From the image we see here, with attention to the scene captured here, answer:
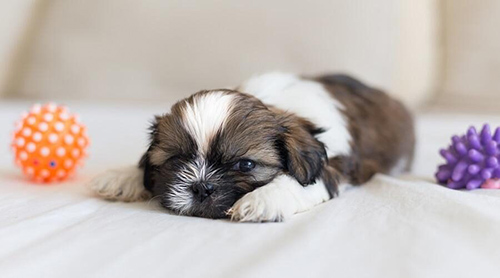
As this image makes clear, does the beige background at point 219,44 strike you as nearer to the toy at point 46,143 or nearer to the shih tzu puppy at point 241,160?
the shih tzu puppy at point 241,160

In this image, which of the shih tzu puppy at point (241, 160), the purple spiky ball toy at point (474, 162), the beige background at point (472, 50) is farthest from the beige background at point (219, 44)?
the purple spiky ball toy at point (474, 162)

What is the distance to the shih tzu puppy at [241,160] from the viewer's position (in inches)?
79.5

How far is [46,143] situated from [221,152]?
0.79m

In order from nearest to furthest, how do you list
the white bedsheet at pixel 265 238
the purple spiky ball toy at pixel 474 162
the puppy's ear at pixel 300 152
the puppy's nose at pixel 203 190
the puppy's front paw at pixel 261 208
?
the white bedsheet at pixel 265 238
the puppy's front paw at pixel 261 208
the puppy's nose at pixel 203 190
the puppy's ear at pixel 300 152
the purple spiky ball toy at pixel 474 162

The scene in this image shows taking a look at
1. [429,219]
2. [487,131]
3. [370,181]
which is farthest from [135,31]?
[429,219]

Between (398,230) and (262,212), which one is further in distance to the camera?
(262,212)

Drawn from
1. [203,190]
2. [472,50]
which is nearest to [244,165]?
[203,190]

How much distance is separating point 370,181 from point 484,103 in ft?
5.64

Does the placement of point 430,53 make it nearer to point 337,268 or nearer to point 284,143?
point 284,143

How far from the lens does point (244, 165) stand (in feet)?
6.84

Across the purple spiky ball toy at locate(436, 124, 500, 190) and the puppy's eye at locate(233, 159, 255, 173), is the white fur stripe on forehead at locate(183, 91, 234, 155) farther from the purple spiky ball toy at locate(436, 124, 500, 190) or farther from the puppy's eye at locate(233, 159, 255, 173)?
the purple spiky ball toy at locate(436, 124, 500, 190)

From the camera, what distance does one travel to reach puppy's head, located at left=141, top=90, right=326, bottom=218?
2.03 m

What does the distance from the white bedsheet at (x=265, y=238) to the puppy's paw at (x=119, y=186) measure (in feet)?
0.20

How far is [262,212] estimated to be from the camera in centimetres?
190
